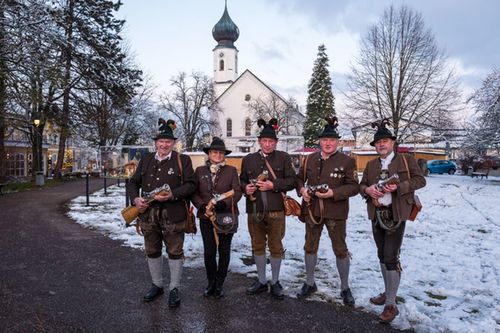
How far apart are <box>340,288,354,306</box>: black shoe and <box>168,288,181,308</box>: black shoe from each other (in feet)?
6.27

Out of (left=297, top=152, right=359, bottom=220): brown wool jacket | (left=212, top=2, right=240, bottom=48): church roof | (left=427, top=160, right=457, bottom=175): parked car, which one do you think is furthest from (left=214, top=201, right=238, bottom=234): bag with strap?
(left=212, top=2, right=240, bottom=48): church roof

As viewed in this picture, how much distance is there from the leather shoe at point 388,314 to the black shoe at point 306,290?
93cm

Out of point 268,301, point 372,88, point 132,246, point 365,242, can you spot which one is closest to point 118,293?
point 268,301

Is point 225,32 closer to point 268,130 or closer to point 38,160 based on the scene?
point 38,160

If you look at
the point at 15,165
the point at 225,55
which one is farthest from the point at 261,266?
the point at 225,55

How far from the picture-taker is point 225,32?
62469mm

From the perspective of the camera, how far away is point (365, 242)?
7.11 meters

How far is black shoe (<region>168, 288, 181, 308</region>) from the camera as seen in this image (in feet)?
13.5

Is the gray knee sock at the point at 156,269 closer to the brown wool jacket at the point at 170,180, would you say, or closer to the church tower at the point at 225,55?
the brown wool jacket at the point at 170,180

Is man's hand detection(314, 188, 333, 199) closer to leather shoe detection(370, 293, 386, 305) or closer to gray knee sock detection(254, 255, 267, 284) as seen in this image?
gray knee sock detection(254, 255, 267, 284)

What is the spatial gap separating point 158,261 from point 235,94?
5166 centimetres

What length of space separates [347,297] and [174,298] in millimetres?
1993

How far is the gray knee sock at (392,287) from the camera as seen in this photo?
383 centimetres

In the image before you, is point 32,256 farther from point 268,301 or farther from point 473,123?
point 473,123
